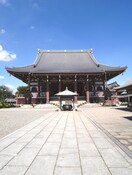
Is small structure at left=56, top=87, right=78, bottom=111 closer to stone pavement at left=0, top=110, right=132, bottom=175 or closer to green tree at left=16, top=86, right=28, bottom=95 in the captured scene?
stone pavement at left=0, top=110, right=132, bottom=175

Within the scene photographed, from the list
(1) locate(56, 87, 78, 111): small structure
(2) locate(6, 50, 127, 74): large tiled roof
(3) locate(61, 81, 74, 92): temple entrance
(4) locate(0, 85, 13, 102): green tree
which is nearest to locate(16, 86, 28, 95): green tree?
(4) locate(0, 85, 13, 102): green tree

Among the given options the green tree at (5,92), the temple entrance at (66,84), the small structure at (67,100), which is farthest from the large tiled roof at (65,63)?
the green tree at (5,92)

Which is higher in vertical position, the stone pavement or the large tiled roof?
the large tiled roof

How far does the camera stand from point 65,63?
42188 millimetres

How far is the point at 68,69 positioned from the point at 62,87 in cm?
442

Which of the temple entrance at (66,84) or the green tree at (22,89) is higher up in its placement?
the green tree at (22,89)

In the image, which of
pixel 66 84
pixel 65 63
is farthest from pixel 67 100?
pixel 65 63

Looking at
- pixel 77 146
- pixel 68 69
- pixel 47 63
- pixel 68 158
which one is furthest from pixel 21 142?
pixel 47 63

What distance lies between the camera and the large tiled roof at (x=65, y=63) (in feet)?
123

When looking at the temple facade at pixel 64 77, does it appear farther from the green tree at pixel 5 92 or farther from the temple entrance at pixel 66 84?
the green tree at pixel 5 92

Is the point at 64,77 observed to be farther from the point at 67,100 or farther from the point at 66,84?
the point at 67,100

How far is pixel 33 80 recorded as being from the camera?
40.1 meters

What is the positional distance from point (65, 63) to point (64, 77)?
4083 millimetres

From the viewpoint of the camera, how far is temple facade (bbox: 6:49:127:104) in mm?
37000
